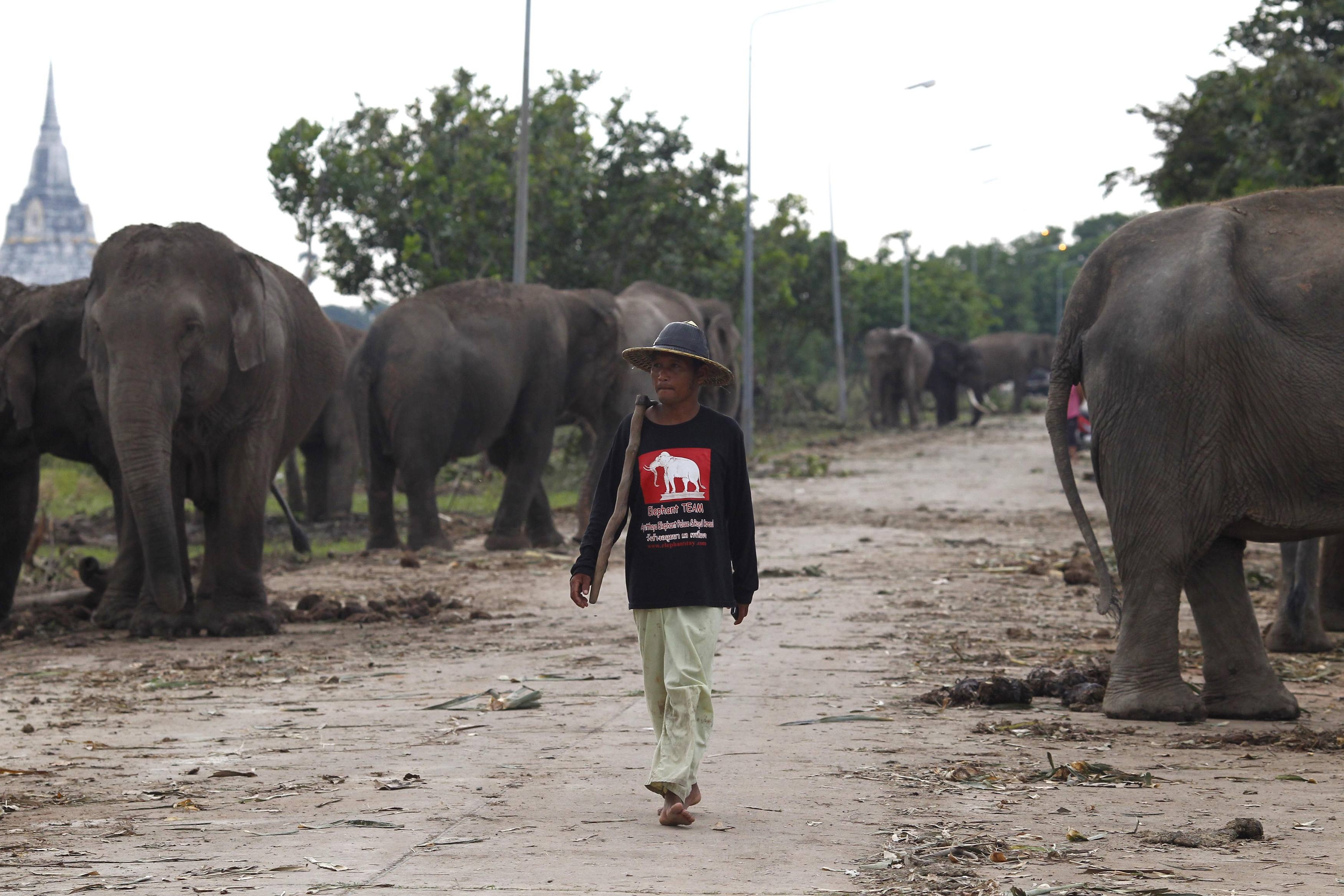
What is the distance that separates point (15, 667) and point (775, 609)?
16.1 feet

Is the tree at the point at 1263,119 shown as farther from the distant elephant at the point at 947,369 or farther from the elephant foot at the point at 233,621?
the distant elephant at the point at 947,369

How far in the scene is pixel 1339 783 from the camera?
6.39 meters

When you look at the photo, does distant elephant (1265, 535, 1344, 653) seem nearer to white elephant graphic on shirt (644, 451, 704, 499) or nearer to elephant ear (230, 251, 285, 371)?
white elephant graphic on shirt (644, 451, 704, 499)

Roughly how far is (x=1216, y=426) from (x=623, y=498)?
9.98 feet

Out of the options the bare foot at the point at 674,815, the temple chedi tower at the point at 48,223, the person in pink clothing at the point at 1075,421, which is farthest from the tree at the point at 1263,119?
the temple chedi tower at the point at 48,223

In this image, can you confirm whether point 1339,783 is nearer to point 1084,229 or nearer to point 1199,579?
point 1199,579

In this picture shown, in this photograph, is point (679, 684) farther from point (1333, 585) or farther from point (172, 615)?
point (1333, 585)

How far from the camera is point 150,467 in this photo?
34.4 ft

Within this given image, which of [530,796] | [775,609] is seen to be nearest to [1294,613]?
[775,609]

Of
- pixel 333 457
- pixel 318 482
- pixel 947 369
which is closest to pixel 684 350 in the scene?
pixel 333 457

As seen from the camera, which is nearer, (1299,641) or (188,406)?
(1299,641)

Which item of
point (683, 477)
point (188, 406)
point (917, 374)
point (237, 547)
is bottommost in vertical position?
point (237, 547)

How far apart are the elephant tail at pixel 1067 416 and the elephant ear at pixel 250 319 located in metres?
5.29

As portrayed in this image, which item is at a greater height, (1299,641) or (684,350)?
(684,350)
